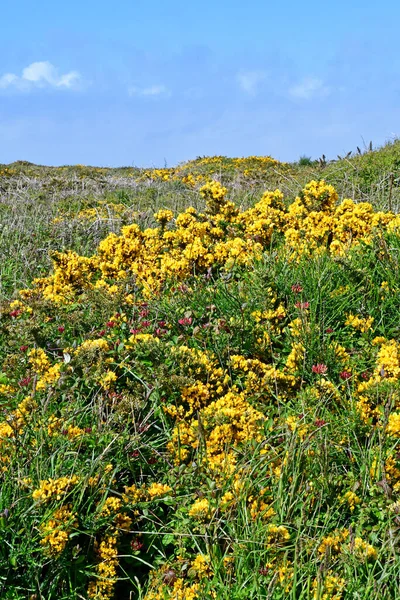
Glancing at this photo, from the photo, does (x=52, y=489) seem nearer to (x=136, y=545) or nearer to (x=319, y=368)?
(x=136, y=545)

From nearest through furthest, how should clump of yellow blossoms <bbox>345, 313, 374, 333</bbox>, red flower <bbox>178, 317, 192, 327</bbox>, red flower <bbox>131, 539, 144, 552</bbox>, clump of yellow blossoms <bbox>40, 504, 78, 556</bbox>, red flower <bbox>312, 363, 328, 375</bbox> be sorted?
clump of yellow blossoms <bbox>40, 504, 78, 556</bbox>, red flower <bbox>131, 539, 144, 552</bbox>, red flower <bbox>312, 363, 328, 375</bbox>, clump of yellow blossoms <bbox>345, 313, 374, 333</bbox>, red flower <bbox>178, 317, 192, 327</bbox>

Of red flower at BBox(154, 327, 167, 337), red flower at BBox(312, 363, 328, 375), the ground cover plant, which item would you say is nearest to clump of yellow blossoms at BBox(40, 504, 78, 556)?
the ground cover plant

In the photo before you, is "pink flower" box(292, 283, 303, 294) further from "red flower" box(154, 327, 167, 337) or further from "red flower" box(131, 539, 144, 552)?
"red flower" box(131, 539, 144, 552)

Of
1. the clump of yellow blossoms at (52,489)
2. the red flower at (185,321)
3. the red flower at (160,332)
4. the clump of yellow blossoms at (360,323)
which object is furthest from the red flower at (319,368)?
the clump of yellow blossoms at (52,489)

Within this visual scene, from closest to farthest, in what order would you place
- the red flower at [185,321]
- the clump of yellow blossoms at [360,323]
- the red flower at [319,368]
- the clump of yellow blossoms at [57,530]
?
the clump of yellow blossoms at [57,530]
the red flower at [319,368]
the clump of yellow blossoms at [360,323]
the red flower at [185,321]

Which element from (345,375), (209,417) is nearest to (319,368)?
(345,375)

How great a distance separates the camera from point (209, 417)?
374cm

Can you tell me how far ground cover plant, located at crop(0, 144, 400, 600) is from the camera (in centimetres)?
301

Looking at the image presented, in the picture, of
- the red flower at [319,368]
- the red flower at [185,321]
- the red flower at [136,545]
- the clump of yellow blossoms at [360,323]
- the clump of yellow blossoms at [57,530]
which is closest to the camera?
the clump of yellow blossoms at [57,530]

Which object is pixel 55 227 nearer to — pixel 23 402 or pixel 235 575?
pixel 23 402

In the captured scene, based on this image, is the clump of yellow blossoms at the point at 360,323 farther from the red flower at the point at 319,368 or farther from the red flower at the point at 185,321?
the red flower at the point at 185,321

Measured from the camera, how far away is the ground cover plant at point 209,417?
3008 mm

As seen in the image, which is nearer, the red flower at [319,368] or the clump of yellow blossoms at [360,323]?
the red flower at [319,368]

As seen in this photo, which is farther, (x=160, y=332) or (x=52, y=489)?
(x=160, y=332)
